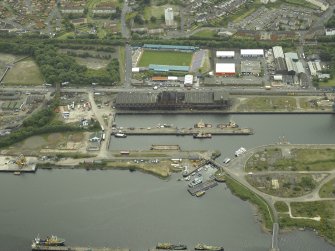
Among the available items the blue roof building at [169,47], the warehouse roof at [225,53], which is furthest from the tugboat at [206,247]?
the blue roof building at [169,47]

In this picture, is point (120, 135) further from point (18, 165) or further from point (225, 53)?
point (225, 53)

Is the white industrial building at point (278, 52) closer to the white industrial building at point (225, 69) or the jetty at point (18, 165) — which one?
the white industrial building at point (225, 69)

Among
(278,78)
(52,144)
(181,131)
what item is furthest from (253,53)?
(52,144)

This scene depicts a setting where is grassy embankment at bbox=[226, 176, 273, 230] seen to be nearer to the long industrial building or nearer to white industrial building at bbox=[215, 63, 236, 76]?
the long industrial building

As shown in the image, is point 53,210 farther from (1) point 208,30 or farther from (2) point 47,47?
(1) point 208,30

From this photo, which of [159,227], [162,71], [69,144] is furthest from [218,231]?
[162,71]

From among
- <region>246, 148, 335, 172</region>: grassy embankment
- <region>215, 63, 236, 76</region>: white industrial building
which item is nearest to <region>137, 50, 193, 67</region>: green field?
<region>215, 63, 236, 76</region>: white industrial building

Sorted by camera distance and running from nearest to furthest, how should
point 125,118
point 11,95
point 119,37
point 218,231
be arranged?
1. point 218,231
2. point 125,118
3. point 11,95
4. point 119,37
